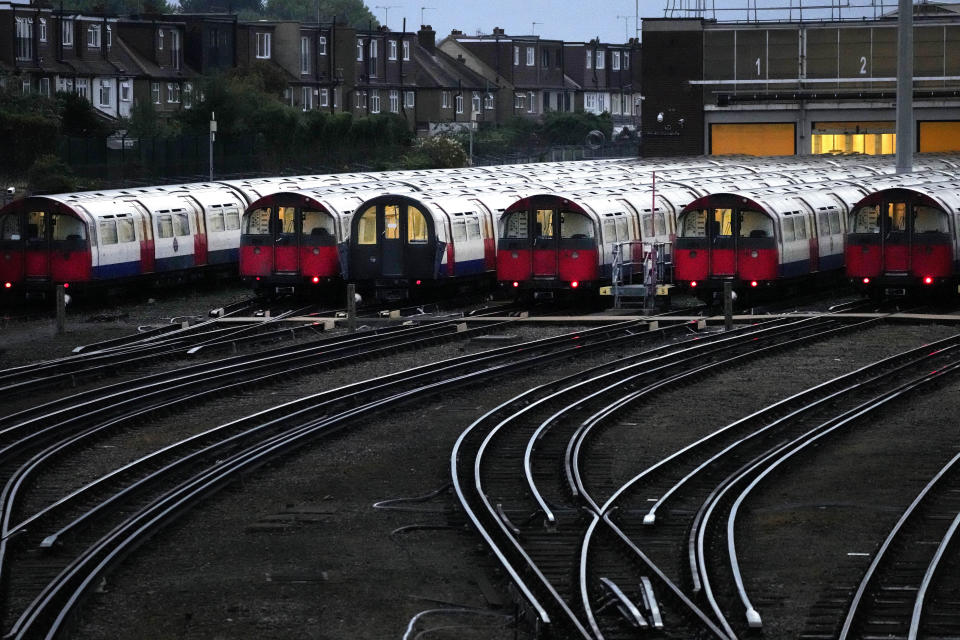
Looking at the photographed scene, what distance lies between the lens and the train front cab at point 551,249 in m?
37.8

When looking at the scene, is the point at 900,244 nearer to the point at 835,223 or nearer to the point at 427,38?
the point at 835,223

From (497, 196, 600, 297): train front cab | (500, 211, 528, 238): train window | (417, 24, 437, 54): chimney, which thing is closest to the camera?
(497, 196, 600, 297): train front cab

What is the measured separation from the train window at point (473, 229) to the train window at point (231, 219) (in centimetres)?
693

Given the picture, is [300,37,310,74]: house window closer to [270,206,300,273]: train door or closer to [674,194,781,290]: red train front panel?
[270,206,300,273]: train door

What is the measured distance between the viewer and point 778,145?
78875mm

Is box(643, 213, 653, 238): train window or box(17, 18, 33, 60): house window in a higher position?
box(17, 18, 33, 60): house window

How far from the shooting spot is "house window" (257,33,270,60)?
9400 cm

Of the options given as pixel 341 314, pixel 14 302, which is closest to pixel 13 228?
pixel 14 302

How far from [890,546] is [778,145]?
2546 inches

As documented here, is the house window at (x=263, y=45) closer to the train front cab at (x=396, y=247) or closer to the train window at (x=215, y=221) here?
the train window at (x=215, y=221)

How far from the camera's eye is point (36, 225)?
128 feet

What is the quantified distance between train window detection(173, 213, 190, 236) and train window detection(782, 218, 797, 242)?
45.0 feet

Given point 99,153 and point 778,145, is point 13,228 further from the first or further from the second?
point 778,145

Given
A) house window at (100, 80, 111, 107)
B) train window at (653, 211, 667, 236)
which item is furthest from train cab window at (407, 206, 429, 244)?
house window at (100, 80, 111, 107)
